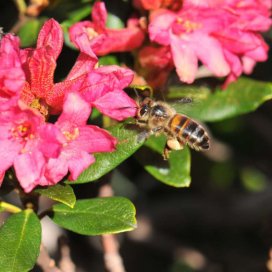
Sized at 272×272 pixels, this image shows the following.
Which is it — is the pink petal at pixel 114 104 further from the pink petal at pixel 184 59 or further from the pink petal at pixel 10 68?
the pink petal at pixel 184 59

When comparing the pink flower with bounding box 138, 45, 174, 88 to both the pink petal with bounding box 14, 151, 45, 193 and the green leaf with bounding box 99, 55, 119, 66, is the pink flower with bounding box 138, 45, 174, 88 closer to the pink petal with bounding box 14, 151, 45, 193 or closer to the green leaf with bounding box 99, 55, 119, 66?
the green leaf with bounding box 99, 55, 119, 66

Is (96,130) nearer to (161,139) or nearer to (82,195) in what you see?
(161,139)

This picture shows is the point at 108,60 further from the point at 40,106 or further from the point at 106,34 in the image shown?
the point at 40,106

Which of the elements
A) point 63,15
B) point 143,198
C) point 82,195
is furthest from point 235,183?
point 63,15

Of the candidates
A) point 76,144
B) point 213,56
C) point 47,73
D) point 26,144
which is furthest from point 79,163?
point 213,56

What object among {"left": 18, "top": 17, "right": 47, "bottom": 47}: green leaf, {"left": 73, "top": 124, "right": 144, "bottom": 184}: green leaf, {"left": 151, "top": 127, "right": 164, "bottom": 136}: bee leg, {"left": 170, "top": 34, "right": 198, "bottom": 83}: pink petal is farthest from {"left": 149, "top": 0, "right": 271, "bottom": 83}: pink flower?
{"left": 18, "top": 17, "right": 47, "bottom": 47}: green leaf
